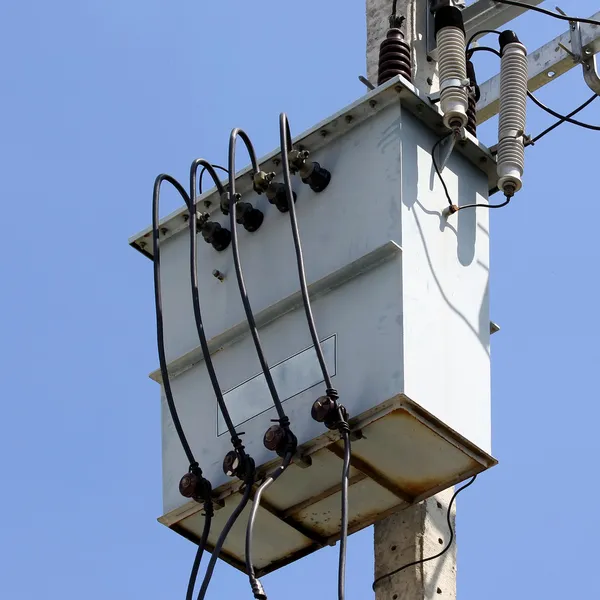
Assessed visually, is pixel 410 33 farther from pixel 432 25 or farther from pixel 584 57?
pixel 584 57

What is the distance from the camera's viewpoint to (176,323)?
8.45 m

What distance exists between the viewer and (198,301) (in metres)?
8.07

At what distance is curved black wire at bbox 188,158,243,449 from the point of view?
7762 millimetres

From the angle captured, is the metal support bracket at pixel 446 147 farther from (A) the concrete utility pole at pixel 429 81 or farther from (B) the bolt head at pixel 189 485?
(B) the bolt head at pixel 189 485

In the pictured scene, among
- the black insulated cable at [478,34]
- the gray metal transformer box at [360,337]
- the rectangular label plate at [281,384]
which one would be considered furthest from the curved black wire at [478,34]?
the rectangular label plate at [281,384]

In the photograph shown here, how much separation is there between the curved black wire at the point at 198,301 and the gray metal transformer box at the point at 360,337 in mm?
104

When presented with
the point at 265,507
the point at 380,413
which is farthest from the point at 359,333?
the point at 265,507

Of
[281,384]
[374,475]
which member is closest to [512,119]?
[281,384]

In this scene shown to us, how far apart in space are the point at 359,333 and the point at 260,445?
0.58m

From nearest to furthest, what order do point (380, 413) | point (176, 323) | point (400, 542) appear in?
1. point (380, 413)
2. point (400, 542)
3. point (176, 323)

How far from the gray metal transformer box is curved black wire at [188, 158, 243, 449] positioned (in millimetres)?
104

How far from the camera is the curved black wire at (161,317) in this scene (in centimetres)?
797

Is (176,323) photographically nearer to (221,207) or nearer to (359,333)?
(221,207)

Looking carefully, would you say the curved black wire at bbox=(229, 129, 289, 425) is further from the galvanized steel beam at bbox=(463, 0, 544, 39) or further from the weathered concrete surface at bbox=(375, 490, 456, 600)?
the galvanized steel beam at bbox=(463, 0, 544, 39)
